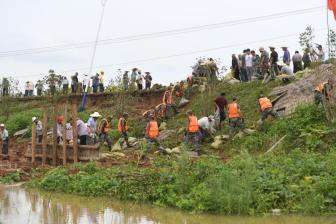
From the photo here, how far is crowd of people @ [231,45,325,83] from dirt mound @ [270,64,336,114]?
186 centimetres

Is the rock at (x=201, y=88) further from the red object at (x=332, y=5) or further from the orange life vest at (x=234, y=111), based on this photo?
the red object at (x=332, y=5)

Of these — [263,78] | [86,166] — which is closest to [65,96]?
[263,78]

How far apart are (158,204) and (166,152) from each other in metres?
7.12

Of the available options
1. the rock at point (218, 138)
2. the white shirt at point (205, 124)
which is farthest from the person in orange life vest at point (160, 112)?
the rock at point (218, 138)

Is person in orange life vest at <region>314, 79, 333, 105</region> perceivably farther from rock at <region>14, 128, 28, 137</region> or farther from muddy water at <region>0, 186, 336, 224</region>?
rock at <region>14, 128, 28, 137</region>

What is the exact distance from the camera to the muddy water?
42.8 ft

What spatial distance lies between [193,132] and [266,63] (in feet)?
25.8

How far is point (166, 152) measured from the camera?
2217 cm

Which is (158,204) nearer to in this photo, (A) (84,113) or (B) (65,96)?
(A) (84,113)

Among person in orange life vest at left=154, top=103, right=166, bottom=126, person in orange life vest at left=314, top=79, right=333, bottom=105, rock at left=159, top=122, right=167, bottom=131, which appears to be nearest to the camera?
person in orange life vest at left=314, top=79, right=333, bottom=105

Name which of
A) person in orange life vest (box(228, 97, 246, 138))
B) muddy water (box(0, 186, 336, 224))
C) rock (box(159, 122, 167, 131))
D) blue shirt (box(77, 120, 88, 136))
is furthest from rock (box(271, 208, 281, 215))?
rock (box(159, 122, 167, 131))

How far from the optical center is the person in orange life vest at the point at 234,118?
74.1ft

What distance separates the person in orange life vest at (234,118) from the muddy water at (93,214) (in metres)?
7.82

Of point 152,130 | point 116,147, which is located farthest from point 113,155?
point 116,147
